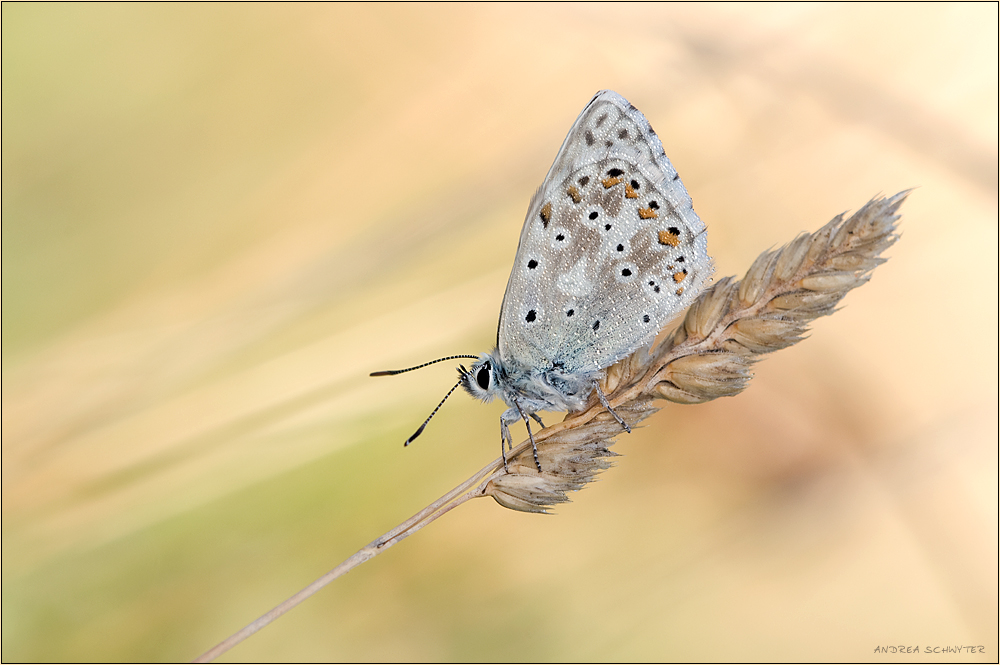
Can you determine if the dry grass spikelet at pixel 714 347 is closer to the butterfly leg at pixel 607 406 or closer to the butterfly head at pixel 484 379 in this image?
the butterfly leg at pixel 607 406

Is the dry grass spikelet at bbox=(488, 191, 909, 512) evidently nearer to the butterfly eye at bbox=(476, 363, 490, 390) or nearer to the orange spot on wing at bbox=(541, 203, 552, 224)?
the butterfly eye at bbox=(476, 363, 490, 390)

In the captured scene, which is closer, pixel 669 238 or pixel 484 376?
pixel 669 238

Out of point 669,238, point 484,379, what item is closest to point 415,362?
point 484,379

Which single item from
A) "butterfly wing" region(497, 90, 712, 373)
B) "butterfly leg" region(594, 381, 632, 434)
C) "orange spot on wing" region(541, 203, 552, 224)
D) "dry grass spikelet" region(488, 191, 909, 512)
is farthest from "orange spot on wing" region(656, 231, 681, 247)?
"butterfly leg" region(594, 381, 632, 434)

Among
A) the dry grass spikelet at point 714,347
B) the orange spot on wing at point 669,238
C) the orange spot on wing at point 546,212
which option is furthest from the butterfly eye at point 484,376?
the orange spot on wing at point 669,238

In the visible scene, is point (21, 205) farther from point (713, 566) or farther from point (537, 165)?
point (713, 566)

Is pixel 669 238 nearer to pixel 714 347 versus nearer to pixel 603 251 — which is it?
pixel 603 251
